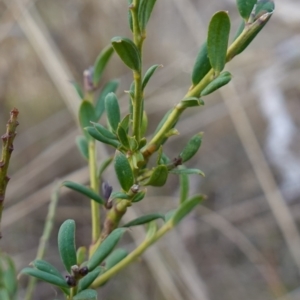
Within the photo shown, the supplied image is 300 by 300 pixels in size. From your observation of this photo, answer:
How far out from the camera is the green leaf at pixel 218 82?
0.33 metres

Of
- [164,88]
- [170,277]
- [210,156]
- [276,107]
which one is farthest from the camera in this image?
[210,156]

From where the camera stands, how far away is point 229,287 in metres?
1.94

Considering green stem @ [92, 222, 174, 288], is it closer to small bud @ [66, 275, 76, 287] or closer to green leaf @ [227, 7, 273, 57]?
small bud @ [66, 275, 76, 287]

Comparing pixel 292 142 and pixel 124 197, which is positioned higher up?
pixel 124 197

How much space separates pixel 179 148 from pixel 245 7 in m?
1.79

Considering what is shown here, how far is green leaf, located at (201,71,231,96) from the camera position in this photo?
0.33m

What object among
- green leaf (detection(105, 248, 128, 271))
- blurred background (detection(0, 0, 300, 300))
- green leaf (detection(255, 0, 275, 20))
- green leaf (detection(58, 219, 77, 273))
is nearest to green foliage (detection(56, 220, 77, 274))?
green leaf (detection(58, 219, 77, 273))

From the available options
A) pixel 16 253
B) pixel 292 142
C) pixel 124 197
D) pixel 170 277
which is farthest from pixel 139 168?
pixel 292 142

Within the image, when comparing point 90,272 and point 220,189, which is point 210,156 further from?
point 90,272

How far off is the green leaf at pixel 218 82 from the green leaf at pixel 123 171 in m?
0.08

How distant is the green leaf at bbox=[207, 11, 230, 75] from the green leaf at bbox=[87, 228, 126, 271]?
160 mm

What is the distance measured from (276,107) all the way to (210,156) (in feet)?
1.44

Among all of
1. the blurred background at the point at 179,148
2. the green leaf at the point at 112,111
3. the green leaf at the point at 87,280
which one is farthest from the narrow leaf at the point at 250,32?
the blurred background at the point at 179,148

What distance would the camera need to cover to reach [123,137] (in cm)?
34
